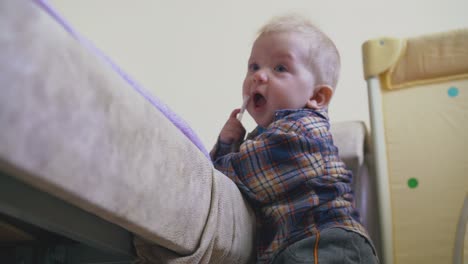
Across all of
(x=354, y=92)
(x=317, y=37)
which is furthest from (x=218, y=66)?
(x=317, y=37)

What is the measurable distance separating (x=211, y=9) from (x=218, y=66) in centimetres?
22

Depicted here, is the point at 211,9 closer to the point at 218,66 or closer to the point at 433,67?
the point at 218,66

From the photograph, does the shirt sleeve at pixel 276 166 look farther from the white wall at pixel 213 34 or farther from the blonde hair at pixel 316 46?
the white wall at pixel 213 34

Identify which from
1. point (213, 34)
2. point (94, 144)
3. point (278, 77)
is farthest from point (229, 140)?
point (213, 34)

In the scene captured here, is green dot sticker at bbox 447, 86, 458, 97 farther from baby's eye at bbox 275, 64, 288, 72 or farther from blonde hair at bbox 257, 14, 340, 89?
baby's eye at bbox 275, 64, 288, 72

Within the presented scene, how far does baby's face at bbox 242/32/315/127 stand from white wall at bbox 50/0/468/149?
1.60ft

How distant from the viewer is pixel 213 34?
1.73 metres

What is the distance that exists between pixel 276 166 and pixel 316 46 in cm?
37

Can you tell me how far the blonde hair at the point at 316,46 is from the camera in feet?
3.43

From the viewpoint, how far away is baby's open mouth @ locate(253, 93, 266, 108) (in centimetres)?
102

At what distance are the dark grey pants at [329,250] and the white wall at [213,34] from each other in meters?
0.77

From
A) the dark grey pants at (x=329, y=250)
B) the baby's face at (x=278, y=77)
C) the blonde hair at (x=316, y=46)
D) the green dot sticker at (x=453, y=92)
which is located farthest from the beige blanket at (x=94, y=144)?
the green dot sticker at (x=453, y=92)

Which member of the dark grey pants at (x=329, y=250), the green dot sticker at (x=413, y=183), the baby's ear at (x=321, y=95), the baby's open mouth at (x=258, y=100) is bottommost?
the green dot sticker at (x=413, y=183)

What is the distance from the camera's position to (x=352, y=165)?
1137 mm
